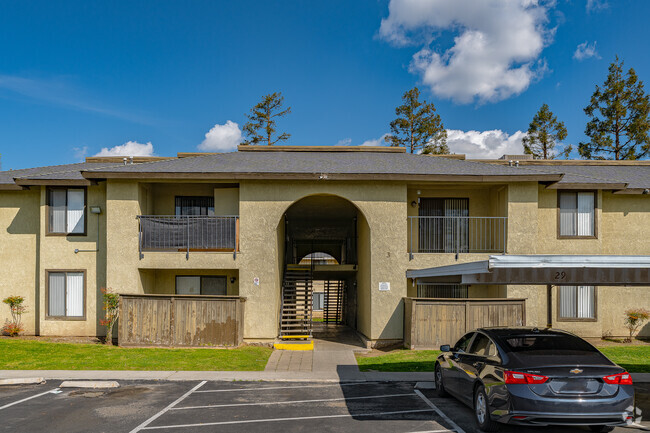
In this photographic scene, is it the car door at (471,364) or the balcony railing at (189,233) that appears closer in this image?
the car door at (471,364)

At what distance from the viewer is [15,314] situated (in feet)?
63.2

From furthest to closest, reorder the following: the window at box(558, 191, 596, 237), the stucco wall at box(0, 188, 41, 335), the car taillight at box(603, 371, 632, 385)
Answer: the stucco wall at box(0, 188, 41, 335) < the window at box(558, 191, 596, 237) < the car taillight at box(603, 371, 632, 385)

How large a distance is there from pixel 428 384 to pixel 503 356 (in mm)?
4272

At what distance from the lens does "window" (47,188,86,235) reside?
755 inches

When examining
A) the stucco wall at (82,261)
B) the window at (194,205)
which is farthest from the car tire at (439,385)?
the stucco wall at (82,261)

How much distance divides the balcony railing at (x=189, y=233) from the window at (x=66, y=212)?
8.18 ft

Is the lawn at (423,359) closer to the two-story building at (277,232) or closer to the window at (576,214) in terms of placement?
the two-story building at (277,232)

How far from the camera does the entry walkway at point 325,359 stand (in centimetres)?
1386

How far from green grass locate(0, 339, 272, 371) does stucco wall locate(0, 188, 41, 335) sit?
244 centimetres

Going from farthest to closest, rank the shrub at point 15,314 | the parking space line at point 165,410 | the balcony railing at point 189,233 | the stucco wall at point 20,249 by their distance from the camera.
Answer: the stucco wall at point 20,249, the shrub at point 15,314, the balcony railing at point 189,233, the parking space line at point 165,410

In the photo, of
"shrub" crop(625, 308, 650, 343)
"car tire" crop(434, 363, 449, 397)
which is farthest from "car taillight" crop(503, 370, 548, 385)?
"shrub" crop(625, 308, 650, 343)

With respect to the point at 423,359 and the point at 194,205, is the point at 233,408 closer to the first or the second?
the point at 423,359

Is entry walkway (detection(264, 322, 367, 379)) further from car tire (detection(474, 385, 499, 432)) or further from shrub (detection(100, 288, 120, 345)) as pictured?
shrub (detection(100, 288, 120, 345))

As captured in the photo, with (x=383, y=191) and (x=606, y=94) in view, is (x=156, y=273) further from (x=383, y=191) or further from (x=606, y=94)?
(x=606, y=94)
